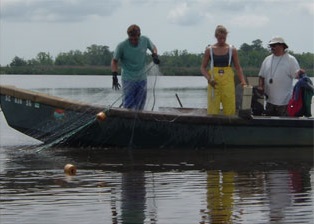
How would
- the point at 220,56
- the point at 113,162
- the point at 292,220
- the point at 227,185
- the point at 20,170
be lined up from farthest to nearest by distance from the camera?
the point at 220,56, the point at 113,162, the point at 20,170, the point at 227,185, the point at 292,220

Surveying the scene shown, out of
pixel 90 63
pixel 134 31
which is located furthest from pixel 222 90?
pixel 90 63

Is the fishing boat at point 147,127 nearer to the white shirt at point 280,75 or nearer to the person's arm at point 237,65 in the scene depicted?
the white shirt at point 280,75

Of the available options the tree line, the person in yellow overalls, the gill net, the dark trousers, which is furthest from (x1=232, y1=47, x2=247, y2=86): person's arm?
the tree line

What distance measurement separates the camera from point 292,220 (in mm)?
6227

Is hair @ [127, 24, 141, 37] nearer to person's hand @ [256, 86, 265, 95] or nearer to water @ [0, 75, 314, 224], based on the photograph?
water @ [0, 75, 314, 224]

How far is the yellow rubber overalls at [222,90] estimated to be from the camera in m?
10.5

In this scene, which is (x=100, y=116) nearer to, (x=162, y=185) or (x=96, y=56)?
(x=162, y=185)

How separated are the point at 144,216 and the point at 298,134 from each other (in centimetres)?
502

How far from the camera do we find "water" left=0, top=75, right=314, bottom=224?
6.46 m

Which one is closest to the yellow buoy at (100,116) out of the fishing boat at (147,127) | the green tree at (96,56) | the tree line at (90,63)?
the fishing boat at (147,127)

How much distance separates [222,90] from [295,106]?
47.4 inches

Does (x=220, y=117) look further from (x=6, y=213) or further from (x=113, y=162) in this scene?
(x=6, y=213)

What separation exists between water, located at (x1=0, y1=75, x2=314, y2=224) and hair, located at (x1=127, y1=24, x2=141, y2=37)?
0.68 metres

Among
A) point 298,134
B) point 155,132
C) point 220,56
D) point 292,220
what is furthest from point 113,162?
point 292,220
